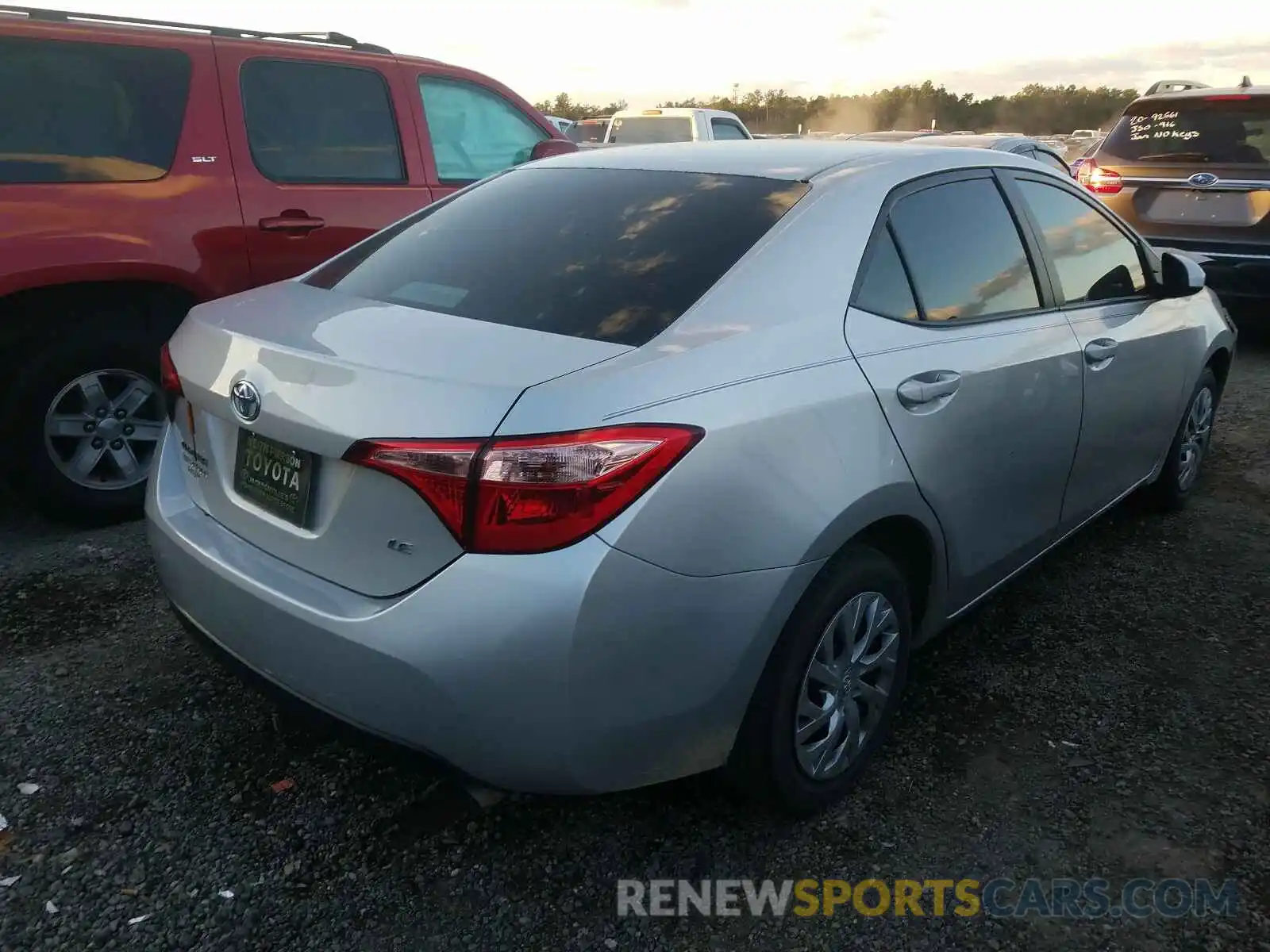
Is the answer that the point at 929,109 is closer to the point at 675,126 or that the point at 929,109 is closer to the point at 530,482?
the point at 675,126

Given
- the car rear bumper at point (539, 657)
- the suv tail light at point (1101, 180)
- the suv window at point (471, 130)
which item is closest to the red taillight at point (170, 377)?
the car rear bumper at point (539, 657)

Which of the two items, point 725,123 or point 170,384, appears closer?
point 170,384

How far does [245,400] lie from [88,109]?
8.08 ft

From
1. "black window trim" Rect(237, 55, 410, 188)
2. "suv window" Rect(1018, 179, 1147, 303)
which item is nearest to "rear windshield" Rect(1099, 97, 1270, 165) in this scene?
"suv window" Rect(1018, 179, 1147, 303)

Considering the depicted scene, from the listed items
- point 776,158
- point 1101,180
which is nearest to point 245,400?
point 776,158

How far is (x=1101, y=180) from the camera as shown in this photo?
765cm

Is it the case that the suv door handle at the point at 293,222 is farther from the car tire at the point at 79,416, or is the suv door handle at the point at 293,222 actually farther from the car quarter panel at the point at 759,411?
the car quarter panel at the point at 759,411

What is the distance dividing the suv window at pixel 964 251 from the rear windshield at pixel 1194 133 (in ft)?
16.5

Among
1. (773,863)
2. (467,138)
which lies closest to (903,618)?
(773,863)

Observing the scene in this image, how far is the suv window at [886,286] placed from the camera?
99.7 inches

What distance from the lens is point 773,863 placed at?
2.38m

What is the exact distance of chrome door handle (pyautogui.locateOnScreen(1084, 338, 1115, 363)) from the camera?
3.32 m

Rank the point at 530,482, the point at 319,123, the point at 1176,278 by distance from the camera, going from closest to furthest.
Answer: the point at 530,482
the point at 1176,278
the point at 319,123

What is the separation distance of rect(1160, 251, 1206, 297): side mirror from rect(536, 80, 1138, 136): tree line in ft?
145
